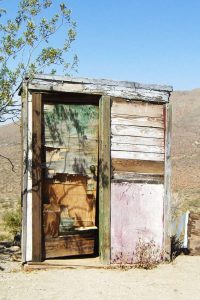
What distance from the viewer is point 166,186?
851 cm

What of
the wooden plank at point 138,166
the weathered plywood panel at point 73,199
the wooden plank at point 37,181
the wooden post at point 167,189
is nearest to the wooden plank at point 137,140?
the wooden post at point 167,189

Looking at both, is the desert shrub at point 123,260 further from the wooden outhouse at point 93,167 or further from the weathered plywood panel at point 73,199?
the weathered plywood panel at point 73,199

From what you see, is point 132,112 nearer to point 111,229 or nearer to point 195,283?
point 111,229

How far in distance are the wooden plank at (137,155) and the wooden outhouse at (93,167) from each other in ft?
0.05

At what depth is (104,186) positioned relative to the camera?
8047 millimetres

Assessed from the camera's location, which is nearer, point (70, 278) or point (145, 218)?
point (70, 278)

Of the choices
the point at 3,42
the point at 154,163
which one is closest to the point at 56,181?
the point at 154,163

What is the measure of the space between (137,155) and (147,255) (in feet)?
5.45

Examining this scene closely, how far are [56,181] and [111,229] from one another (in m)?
1.19

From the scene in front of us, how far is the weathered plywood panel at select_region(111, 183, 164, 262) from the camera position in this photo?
26.7ft

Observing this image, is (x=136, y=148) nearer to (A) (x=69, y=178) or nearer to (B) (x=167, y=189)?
(B) (x=167, y=189)

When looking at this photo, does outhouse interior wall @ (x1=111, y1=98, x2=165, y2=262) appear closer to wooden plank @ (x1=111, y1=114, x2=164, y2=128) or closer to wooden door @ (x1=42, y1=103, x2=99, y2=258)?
wooden plank @ (x1=111, y1=114, x2=164, y2=128)

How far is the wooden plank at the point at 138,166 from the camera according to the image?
26.9 ft

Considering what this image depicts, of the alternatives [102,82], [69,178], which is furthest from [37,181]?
[102,82]
